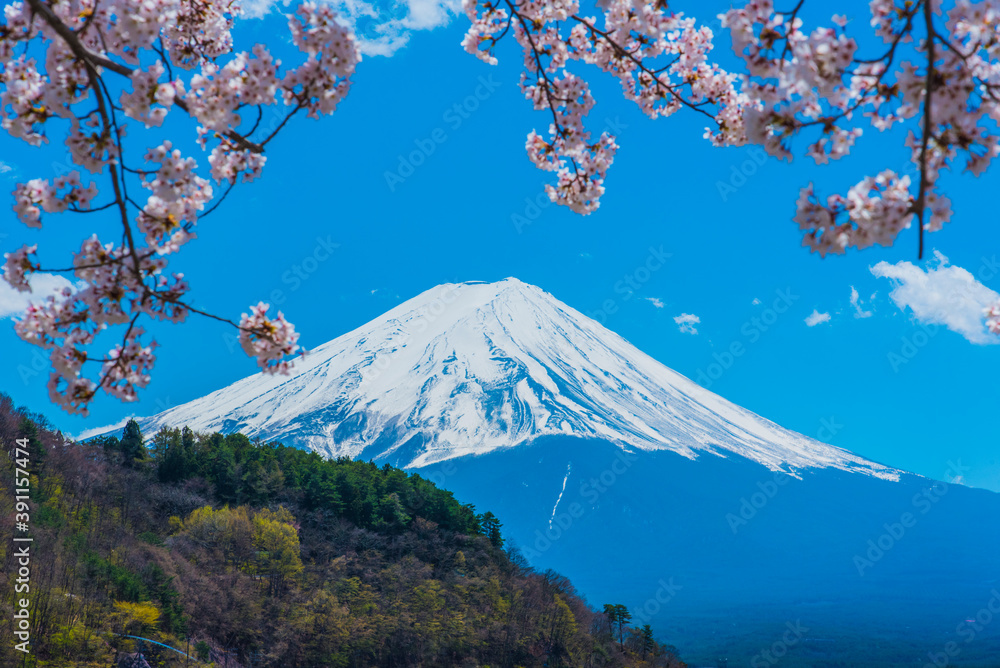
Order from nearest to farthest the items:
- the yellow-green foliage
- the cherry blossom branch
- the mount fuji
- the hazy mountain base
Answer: the cherry blossom branch, the yellow-green foliage, the hazy mountain base, the mount fuji

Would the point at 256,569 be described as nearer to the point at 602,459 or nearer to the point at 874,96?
the point at 874,96

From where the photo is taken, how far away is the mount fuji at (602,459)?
→ 144625mm

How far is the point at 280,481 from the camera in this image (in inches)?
1256

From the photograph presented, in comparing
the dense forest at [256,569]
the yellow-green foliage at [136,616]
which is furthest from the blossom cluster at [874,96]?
the yellow-green foliage at [136,616]

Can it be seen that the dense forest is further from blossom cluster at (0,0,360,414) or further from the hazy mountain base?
the hazy mountain base

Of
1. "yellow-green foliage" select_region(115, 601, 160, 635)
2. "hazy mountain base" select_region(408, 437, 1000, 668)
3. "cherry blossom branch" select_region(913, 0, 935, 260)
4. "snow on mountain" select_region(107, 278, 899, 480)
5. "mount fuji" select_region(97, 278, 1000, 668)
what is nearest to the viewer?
"cherry blossom branch" select_region(913, 0, 935, 260)

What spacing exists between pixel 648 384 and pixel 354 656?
157 metres

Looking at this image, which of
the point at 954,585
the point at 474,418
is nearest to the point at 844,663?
the point at 954,585

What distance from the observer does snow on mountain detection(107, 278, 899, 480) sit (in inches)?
5827

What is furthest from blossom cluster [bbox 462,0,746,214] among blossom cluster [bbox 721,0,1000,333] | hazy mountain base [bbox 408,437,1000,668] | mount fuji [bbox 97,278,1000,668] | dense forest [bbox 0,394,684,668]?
mount fuji [bbox 97,278,1000,668]

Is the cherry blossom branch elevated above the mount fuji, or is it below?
below

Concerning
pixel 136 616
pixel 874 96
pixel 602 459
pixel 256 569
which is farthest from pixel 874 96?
pixel 602 459

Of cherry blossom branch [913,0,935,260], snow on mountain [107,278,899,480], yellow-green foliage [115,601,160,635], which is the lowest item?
yellow-green foliage [115,601,160,635]

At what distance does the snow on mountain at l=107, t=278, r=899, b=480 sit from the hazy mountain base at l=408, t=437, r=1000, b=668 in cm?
626
